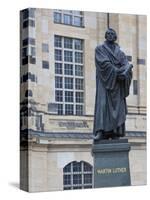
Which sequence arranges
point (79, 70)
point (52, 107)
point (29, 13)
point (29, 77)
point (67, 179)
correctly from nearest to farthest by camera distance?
1. point (29, 77)
2. point (29, 13)
3. point (52, 107)
4. point (67, 179)
5. point (79, 70)

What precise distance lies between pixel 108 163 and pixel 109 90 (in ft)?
4.78

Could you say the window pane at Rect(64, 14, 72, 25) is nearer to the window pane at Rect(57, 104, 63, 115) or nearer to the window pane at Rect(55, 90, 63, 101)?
the window pane at Rect(55, 90, 63, 101)

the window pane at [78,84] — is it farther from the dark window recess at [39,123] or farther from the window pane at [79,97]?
the dark window recess at [39,123]

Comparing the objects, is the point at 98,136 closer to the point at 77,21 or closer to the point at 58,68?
the point at 58,68

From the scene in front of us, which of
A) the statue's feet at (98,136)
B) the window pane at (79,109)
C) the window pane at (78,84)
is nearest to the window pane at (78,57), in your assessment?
the window pane at (78,84)

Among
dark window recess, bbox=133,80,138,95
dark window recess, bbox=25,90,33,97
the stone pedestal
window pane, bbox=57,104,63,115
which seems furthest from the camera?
dark window recess, bbox=133,80,138,95

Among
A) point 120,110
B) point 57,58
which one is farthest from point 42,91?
point 120,110

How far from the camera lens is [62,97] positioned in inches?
594

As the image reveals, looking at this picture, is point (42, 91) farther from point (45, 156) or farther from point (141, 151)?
point (141, 151)

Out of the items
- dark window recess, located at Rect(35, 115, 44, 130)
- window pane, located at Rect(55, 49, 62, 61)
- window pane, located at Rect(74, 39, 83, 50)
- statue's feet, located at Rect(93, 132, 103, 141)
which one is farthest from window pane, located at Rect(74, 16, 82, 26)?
statue's feet, located at Rect(93, 132, 103, 141)

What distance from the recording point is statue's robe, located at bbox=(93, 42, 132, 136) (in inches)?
602

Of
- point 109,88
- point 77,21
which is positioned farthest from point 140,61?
point 77,21

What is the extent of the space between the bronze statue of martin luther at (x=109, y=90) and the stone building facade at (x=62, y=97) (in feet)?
0.45

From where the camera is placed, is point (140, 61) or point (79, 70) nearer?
point (79, 70)
